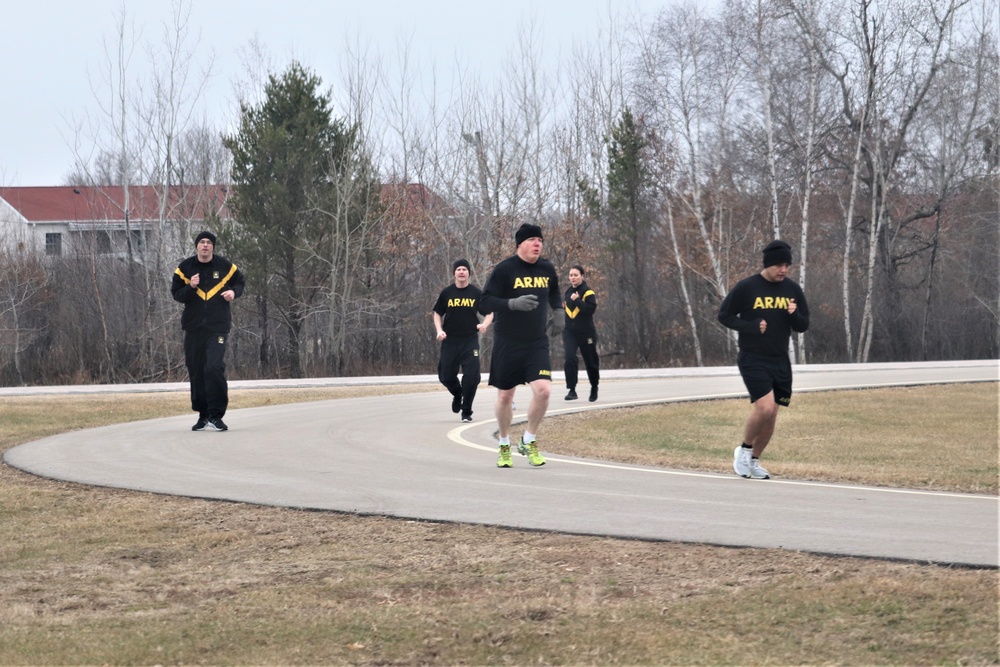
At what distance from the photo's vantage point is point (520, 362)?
36.8 feet

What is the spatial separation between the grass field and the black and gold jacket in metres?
4.87

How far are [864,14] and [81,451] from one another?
35431 millimetres

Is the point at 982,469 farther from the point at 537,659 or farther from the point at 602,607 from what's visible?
the point at 537,659

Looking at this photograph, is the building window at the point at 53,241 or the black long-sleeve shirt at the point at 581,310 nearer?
the black long-sleeve shirt at the point at 581,310

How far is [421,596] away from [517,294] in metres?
5.33

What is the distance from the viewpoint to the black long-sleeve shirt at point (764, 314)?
1050 centimetres

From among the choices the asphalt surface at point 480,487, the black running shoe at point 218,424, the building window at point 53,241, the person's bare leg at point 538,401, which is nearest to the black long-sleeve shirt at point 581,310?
the asphalt surface at point 480,487

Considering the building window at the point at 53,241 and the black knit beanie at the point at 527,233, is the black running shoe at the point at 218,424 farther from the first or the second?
the building window at the point at 53,241

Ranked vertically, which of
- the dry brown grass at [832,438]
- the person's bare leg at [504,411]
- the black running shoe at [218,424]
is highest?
the person's bare leg at [504,411]

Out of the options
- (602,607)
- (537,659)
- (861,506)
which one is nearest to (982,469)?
(861,506)

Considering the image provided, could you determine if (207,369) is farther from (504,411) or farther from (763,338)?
(763,338)

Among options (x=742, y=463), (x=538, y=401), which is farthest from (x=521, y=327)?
(x=742, y=463)

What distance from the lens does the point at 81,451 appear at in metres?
13.2

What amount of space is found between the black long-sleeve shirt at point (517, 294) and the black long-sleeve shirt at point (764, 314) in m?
1.62
